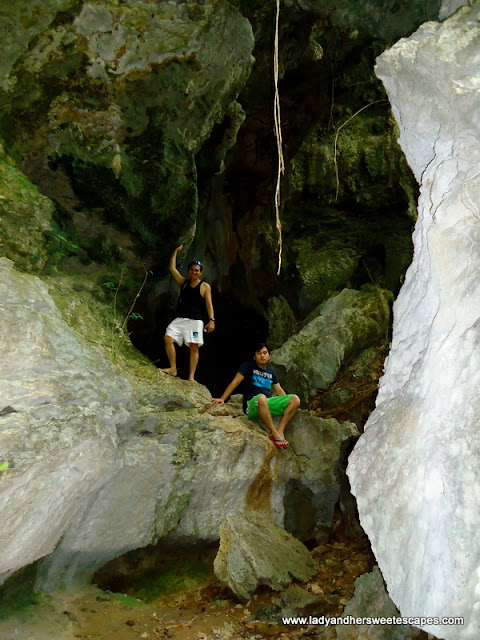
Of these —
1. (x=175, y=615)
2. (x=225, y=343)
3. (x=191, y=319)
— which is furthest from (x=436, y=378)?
(x=225, y=343)

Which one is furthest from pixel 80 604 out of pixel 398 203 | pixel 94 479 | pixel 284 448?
pixel 398 203

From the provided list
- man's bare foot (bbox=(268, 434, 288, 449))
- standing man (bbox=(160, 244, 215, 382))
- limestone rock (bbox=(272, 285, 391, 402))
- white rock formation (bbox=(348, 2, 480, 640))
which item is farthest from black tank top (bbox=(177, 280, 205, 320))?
white rock formation (bbox=(348, 2, 480, 640))

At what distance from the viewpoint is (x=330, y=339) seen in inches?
370

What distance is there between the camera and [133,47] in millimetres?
5957

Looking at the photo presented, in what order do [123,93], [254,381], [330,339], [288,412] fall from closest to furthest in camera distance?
[123,93] < [288,412] < [254,381] < [330,339]

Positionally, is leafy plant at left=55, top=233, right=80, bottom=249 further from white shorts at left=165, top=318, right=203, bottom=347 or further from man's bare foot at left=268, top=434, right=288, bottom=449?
man's bare foot at left=268, top=434, right=288, bottom=449

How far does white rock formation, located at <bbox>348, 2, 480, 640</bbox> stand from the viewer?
7.05 ft

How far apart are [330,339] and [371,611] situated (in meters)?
5.63

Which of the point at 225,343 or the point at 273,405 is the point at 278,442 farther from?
the point at 225,343

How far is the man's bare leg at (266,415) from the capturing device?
6.18 metres

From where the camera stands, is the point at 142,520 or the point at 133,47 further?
the point at 133,47

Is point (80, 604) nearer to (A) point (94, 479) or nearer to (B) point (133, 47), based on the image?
(A) point (94, 479)

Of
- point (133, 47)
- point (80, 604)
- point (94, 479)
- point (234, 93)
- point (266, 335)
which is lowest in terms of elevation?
point (80, 604)

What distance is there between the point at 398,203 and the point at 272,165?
303 centimetres
